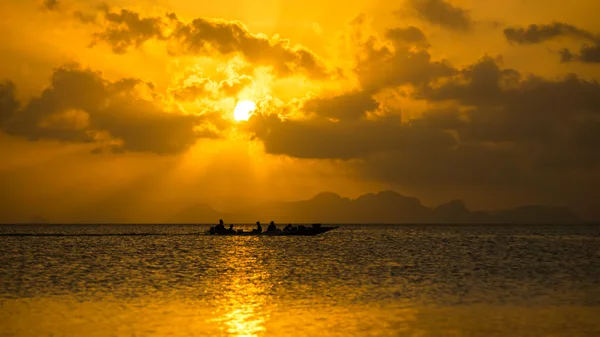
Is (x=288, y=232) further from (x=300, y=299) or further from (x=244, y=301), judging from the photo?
(x=244, y=301)

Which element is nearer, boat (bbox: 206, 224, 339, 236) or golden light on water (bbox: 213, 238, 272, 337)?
golden light on water (bbox: 213, 238, 272, 337)

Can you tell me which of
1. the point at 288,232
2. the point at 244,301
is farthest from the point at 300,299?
the point at 288,232

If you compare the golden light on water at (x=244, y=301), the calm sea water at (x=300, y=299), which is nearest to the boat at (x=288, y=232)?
Answer: the calm sea water at (x=300, y=299)

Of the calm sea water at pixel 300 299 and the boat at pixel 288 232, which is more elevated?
the boat at pixel 288 232

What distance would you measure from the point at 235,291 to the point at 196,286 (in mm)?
3189

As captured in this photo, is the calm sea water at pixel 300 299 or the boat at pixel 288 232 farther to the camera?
the boat at pixel 288 232

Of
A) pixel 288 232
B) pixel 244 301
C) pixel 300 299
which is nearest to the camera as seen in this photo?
pixel 244 301

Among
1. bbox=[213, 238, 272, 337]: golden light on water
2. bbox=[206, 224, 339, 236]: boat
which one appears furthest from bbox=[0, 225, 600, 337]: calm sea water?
bbox=[206, 224, 339, 236]: boat

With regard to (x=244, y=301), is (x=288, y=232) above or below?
above

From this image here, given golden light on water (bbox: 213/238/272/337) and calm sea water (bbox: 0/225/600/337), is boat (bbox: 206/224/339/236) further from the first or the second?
golden light on water (bbox: 213/238/272/337)

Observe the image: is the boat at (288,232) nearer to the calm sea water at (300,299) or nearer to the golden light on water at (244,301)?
the calm sea water at (300,299)

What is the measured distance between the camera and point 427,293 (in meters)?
37.5

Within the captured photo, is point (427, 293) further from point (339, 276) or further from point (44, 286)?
point (44, 286)

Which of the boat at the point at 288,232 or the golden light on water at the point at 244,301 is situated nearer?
the golden light on water at the point at 244,301
